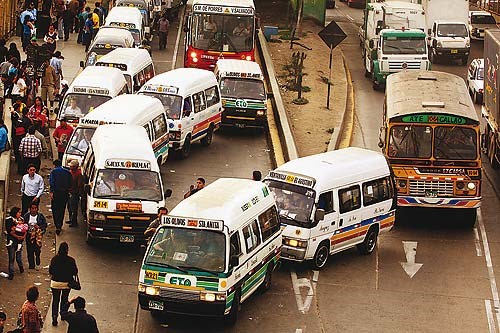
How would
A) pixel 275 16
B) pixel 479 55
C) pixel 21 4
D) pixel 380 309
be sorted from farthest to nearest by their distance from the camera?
pixel 275 16 < pixel 479 55 < pixel 21 4 < pixel 380 309

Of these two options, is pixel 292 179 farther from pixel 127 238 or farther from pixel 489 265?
pixel 489 265

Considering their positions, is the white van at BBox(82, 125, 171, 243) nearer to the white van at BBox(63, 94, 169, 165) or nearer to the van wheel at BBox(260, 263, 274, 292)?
the white van at BBox(63, 94, 169, 165)

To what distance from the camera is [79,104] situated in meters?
33.8

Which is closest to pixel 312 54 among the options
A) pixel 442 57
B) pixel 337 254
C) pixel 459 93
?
pixel 442 57

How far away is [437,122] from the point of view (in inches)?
1189

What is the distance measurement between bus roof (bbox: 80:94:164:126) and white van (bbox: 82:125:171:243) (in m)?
2.81

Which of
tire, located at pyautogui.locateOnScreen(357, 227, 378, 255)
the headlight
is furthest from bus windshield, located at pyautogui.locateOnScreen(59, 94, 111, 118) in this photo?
the headlight

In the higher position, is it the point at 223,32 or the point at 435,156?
the point at 435,156

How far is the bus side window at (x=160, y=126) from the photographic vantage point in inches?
1278

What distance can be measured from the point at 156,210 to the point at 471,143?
8.06 meters

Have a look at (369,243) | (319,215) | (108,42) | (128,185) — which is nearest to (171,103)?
(128,185)

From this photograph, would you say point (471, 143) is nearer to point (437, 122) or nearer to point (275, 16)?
point (437, 122)

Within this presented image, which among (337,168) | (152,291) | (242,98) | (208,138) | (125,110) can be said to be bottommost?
(208,138)

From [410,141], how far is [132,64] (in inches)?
446
